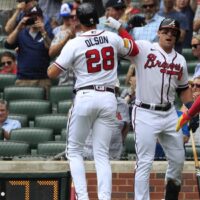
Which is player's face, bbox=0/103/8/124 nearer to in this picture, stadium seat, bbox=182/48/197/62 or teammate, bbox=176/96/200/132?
stadium seat, bbox=182/48/197/62

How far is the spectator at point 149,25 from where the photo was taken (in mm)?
13357

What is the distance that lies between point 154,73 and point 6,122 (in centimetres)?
333

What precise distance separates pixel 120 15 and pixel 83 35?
3743mm

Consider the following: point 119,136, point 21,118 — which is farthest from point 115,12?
point 119,136

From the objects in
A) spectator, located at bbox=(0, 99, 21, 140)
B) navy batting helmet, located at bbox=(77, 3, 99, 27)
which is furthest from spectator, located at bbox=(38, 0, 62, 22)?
navy batting helmet, located at bbox=(77, 3, 99, 27)

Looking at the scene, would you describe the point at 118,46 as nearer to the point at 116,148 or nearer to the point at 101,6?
the point at 116,148

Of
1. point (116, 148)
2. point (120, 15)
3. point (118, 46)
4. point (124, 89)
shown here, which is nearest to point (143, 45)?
point (118, 46)

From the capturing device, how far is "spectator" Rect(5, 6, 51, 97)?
44.6 feet

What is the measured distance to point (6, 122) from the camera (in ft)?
41.2

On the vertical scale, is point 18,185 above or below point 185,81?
below

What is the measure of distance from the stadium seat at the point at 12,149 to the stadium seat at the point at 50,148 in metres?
0.16

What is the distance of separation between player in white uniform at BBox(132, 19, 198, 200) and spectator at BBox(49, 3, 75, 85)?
12.4 ft

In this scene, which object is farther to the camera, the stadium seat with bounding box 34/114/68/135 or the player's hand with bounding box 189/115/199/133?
the stadium seat with bounding box 34/114/68/135

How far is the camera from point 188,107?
10055 mm
